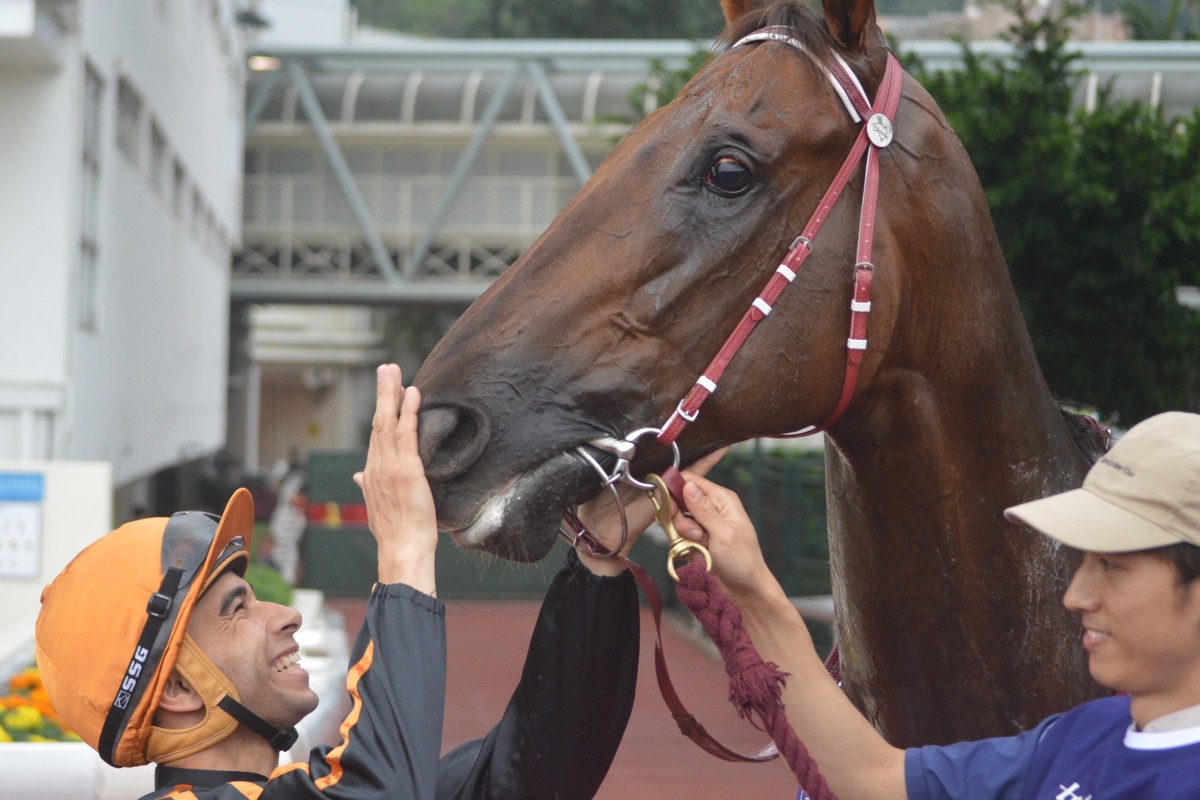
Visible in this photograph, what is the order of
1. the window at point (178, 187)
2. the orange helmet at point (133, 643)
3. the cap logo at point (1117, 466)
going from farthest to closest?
1. the window at point (178, 187)
2. the orange helmet at point (133, 643)
3. the cap logo at point (1117, 466)

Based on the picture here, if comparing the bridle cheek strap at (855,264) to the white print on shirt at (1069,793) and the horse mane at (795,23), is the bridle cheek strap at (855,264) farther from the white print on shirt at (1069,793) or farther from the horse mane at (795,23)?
the white print on shirt at (1069,793)

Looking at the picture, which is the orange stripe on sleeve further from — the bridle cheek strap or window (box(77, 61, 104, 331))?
window (box(77, 61, 104, 331))

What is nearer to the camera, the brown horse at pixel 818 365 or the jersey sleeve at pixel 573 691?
the brown horse at pixel 818 365

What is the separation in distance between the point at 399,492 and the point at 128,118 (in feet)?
40.5

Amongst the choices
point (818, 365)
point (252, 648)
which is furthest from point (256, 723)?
point (818, 365)

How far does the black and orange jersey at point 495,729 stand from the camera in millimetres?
1873

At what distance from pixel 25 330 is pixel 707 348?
816 cm

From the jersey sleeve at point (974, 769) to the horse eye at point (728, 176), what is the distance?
89 centimetres

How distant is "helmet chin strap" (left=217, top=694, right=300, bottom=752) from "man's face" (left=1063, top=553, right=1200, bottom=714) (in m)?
1.33

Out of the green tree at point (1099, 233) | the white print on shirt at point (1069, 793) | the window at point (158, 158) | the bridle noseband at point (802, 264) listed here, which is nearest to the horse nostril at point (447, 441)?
the bridle noseband at point (802, 264)

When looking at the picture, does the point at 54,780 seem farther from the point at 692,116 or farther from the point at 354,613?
the point at 354,613

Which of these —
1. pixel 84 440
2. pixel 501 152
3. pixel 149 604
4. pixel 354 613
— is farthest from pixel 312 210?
pixel 149 604

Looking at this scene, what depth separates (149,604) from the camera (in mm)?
2064

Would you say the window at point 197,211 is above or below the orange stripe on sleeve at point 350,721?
above
